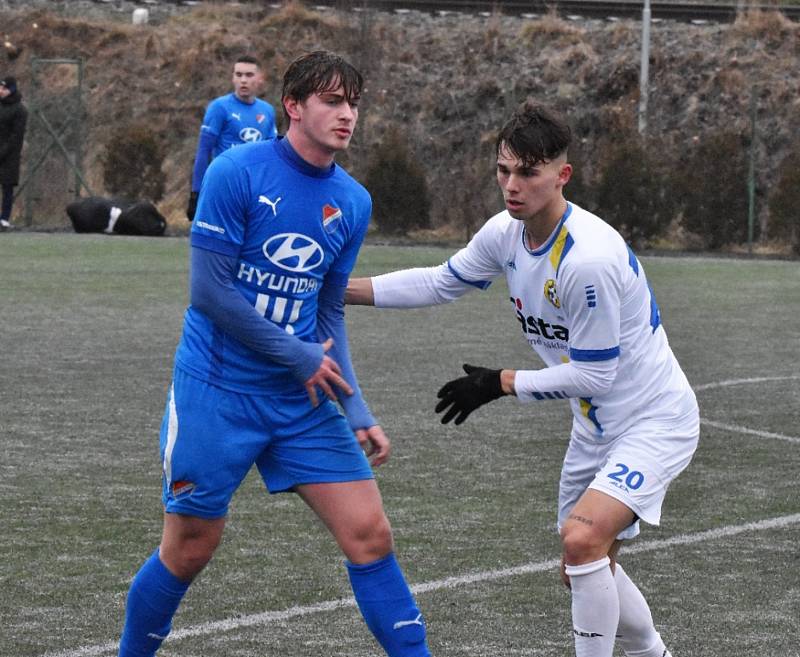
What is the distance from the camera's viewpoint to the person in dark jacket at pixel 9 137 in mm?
24000

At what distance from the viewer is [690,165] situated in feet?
79.2

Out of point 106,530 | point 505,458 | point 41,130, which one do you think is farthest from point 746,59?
point 106,530

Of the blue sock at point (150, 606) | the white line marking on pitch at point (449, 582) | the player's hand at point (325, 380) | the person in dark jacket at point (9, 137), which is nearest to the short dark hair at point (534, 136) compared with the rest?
the player's hand at point (325, 380)

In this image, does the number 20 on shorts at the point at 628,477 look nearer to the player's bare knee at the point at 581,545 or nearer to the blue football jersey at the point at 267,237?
the player's bare knee at the point at 581,545

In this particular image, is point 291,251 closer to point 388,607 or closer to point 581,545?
point 388,607

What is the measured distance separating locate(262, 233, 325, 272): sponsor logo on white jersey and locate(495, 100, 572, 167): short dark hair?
24.3 inches

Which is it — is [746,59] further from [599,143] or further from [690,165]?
[690,165]

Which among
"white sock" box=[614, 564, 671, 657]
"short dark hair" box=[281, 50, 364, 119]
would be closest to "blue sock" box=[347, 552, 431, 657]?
"white sock" box=[614, 564, 671, 657]

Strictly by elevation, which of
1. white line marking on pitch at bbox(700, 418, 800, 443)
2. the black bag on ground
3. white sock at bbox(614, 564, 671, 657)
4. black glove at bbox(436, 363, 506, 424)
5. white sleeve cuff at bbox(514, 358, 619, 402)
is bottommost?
the black bag on ground

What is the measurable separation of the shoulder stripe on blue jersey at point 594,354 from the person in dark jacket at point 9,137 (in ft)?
68.2

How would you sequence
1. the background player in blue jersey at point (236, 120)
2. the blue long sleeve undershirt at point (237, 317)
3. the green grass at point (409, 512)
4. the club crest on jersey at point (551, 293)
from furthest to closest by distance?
the background player in blue jersey at point (236, 120), the green grass at point (409, 512), the club crest on jersey at point (551, 293), the blue long sleeve undershirt at point (237, 317)

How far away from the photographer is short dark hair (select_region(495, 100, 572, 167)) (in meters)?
4.30

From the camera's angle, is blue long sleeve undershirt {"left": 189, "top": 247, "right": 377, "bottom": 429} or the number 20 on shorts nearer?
blue long sleeve undershirt {"left": 189, "top": 247, "right": 377, "bottom": 429}

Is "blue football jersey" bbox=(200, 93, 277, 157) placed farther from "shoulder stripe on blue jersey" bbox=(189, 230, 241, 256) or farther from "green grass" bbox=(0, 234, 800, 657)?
"shoulder stripe on blue jersey" bbox=(189, 230, 241, 256)
